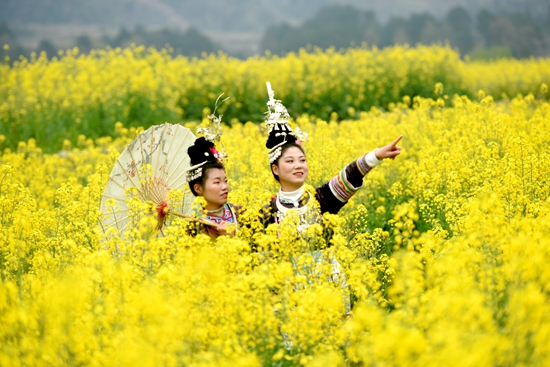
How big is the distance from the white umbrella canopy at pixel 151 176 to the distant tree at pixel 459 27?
32618mm

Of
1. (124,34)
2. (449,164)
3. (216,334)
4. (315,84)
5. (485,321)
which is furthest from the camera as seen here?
(124,34)

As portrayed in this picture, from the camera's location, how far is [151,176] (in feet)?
15.7

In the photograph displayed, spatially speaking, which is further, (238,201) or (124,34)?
(124,34)

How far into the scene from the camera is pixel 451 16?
3516cm

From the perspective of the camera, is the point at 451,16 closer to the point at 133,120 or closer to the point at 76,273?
the point at 133,120

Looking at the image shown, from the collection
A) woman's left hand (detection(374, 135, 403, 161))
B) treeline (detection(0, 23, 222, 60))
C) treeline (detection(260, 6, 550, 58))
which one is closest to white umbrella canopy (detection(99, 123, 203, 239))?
woman's left hand (detection(374, 135, 403, 161))

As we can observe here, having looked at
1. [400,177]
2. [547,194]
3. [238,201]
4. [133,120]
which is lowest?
[547,194]

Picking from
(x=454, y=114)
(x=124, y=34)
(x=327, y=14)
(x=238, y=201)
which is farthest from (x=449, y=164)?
(x=327, y=14)

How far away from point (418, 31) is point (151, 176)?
33.1 meters

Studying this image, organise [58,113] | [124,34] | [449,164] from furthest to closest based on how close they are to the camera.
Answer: [124,34], [58,113], [449,164]

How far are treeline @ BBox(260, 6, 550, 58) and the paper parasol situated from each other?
1144 inches

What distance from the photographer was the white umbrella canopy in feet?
15.3

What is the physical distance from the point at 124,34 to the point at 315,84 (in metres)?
21.4

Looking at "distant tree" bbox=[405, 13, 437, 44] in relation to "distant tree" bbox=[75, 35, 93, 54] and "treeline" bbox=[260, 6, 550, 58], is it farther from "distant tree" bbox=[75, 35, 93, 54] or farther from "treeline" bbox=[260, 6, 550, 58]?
"distant tree" bbox=[75, 35, 93, 54]
